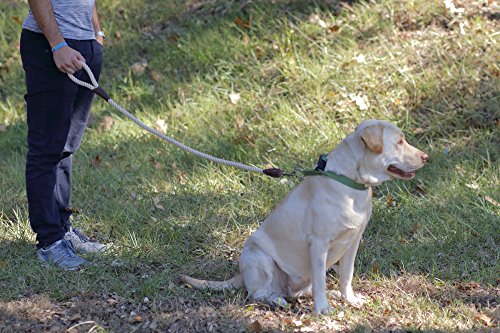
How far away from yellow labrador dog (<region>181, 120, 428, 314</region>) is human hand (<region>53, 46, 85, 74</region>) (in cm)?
148

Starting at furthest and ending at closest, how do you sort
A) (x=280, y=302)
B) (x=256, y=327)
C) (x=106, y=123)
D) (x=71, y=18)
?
1. (x=106, y=123)
2. (x=71, y=18)
3. (x=280, y=302)
4. (x=256, y=327)

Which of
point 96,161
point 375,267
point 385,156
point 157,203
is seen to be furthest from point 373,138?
point 96,161

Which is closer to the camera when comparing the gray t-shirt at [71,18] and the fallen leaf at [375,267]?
the gray t-shirt at [71,18]

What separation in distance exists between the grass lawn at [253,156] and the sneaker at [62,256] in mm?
91

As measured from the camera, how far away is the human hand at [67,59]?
182 inches

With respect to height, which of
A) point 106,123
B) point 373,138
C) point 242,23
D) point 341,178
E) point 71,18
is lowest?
point 106,123

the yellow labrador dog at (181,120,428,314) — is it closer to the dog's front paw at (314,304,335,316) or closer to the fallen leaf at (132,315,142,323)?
the dog's front paw at (314,304,335,316)

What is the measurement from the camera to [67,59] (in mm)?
4637

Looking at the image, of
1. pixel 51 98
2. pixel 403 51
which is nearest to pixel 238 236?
pixel 51 98

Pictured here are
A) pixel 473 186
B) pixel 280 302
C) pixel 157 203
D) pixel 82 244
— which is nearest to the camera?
pixel 280 302

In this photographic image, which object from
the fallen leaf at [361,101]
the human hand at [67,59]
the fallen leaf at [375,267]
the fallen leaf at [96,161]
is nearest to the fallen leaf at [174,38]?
the fallen leaf at [96,161]

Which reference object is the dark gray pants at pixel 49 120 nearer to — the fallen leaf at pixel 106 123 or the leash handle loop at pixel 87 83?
the leash handle loop at pixel 87 83

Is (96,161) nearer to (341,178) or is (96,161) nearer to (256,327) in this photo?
(256,327)

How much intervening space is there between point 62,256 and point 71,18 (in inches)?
60.6
